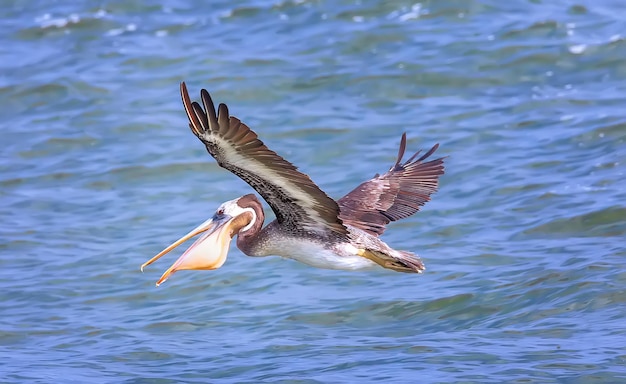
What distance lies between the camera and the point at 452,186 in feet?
34.7

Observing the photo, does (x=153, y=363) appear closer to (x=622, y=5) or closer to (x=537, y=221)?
(x=537, y=221)

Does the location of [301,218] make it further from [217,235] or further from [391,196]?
[391,196]

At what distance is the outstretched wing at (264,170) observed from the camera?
5.54 metres

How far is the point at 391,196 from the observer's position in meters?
7.90

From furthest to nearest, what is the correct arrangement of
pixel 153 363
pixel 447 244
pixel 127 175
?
pixel 127 175, pixel 447 244, pixel 153 363

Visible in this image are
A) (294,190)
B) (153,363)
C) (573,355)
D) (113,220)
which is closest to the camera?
(294,190)

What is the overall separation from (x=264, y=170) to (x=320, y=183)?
193 inches

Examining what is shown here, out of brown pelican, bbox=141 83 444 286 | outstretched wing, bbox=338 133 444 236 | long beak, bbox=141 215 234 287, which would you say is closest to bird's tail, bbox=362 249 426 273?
brown pelican, bbox=141 83 444 286

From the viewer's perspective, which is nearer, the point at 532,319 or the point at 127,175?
the point at 532,319

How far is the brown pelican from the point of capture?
597 cm

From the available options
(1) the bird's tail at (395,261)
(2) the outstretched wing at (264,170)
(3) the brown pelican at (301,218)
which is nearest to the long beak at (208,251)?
(3) the brown pelican at (301,218)

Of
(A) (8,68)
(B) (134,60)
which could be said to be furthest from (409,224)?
(A) (8,68)

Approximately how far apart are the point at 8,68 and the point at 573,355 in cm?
946

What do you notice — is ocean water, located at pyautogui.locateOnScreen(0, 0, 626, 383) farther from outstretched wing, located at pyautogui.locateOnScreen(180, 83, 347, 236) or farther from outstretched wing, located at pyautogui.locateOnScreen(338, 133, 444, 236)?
outstretched wing, located at pyautogui.locateOnScreen(180, 83, 347, 236)
